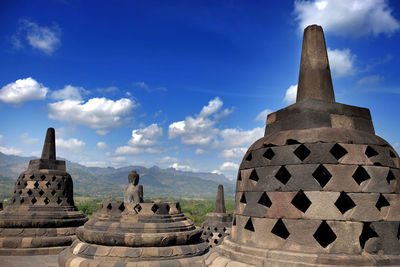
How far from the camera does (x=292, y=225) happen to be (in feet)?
12.2

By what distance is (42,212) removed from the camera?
11023 mm

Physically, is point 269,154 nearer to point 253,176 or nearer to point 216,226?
point 253,176

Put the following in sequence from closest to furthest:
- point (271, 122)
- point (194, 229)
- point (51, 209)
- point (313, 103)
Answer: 1. point (313, 103)
2. point (271, 122)
3. point (194, 229)
4. point (51, 209)

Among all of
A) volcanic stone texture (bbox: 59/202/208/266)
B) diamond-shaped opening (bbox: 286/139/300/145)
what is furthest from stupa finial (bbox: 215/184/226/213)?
diamond-shaped opening (bbox: 286/139/300/145)

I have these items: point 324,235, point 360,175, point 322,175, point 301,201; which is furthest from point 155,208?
point 360,175

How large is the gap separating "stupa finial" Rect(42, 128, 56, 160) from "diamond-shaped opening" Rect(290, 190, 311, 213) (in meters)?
10.9

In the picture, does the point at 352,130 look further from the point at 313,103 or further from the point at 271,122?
the point at 271,122

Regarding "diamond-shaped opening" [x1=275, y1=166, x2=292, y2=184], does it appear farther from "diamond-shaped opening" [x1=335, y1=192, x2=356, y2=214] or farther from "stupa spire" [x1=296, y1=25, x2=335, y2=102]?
"stupa spire" [x1=296, y1=25, x2=335, y2=102]

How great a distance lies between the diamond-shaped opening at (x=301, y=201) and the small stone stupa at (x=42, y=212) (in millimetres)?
9014

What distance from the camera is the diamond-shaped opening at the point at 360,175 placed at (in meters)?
3.80

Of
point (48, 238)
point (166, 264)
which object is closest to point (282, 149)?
point (166, 264)

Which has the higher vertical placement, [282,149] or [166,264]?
[282,149]

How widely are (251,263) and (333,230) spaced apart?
38.2 inches

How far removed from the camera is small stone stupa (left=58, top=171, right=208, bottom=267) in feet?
21.8
